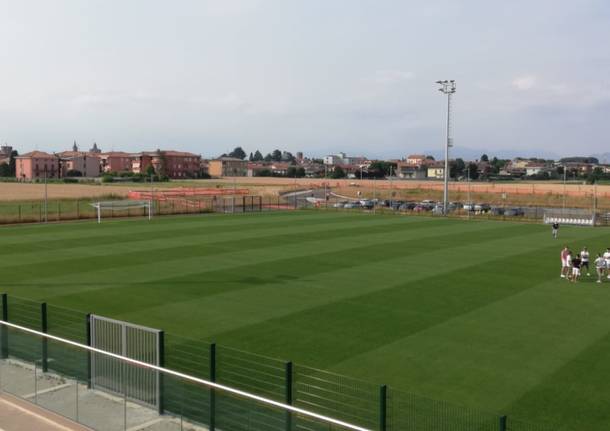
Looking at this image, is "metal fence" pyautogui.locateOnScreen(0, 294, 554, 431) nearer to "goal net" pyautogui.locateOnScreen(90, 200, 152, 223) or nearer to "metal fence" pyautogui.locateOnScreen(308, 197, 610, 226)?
"goal net" pyautogui.locateOnScreen(90, 200, 152, 223)

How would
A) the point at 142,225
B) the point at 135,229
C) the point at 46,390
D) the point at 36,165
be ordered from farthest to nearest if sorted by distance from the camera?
the point at 36,165 < the point at 142,225 < the point at 135,229 < the point at 46,390

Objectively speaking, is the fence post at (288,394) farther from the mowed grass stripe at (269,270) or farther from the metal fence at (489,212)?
the metal fence at (489,212)

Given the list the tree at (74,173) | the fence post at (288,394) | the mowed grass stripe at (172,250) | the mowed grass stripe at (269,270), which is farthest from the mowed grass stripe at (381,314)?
the tree at (74,173)

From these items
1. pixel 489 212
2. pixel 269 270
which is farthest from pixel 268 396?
pixel 489 212

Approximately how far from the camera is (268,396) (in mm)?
12695

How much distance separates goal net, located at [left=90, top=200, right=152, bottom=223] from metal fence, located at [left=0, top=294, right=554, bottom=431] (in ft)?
131

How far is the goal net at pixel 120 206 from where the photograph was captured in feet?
181

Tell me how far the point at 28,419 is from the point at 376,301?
13.1 meters

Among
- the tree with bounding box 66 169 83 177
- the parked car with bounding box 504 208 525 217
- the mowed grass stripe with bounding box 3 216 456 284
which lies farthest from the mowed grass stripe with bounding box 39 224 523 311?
the tree with bounding box 66 169 83 177

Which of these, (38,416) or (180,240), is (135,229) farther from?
(38,416)

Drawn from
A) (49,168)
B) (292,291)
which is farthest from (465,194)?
(49,168)

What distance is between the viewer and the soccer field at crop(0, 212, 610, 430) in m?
14.5

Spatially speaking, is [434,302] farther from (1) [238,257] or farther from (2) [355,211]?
(2) [355,211]

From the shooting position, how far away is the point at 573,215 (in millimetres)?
57312
